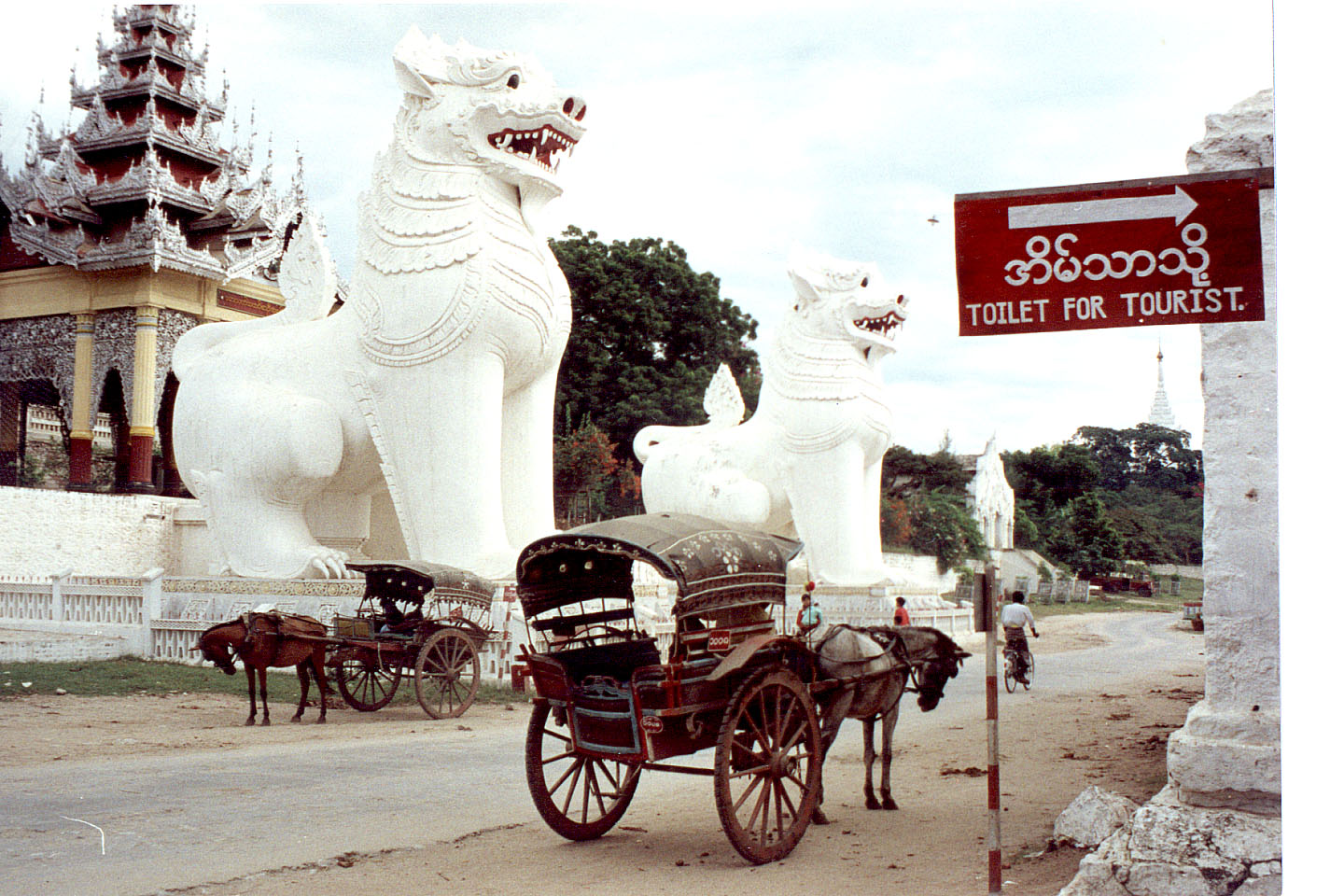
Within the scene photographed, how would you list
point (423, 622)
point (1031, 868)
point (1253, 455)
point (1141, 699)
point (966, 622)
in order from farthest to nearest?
point (966, 622)
point (1141, 699)
point (423, 622)
point (1031, 868)
point (1253, 455)

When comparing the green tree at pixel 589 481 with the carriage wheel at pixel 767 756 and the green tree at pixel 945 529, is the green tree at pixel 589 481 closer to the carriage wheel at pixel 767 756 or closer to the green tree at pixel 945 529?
the green tree at pixel 945 529

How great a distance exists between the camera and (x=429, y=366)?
8.28m

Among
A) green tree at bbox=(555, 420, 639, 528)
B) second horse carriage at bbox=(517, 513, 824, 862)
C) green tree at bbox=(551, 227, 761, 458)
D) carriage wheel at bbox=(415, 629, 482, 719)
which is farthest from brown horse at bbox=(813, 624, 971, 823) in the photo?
green tree at bbox=(551, 227, 761, 458)

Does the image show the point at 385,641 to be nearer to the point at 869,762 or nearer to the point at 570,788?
the point at 570,788

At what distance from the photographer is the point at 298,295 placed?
9414mm

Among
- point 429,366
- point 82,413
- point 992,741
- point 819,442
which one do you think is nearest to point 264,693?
point 429,366

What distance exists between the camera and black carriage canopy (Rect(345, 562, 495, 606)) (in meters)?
7.23

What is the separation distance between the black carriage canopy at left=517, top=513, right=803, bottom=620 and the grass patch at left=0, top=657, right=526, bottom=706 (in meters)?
3.32

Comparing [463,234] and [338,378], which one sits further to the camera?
[338,378]

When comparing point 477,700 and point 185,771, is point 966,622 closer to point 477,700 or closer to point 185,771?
point 477,700

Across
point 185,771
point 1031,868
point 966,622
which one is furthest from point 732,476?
point 1031,868

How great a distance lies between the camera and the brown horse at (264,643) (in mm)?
6613

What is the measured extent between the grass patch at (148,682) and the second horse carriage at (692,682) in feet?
11.2

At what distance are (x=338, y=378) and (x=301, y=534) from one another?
1224 mm
